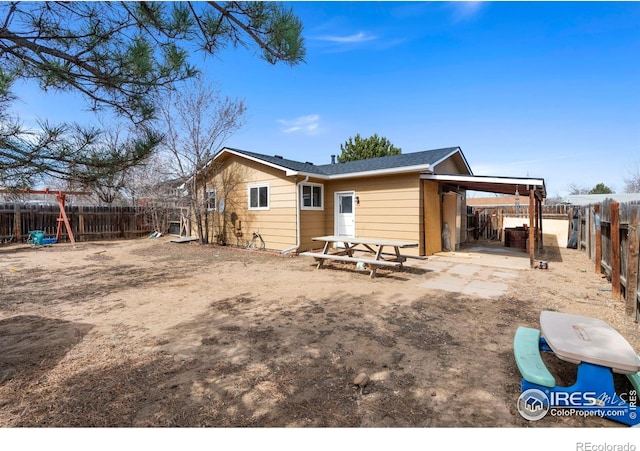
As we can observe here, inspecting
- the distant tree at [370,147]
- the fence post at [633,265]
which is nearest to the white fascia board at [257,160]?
the fence post at [633,265]

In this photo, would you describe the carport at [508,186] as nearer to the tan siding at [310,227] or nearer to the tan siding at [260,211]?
the tan siding at [310,227]

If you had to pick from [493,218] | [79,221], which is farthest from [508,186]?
[79,221]

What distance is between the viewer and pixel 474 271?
6.77 metres

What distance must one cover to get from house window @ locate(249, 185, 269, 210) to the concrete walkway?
5.52 m

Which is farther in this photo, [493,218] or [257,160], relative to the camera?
[493,218]

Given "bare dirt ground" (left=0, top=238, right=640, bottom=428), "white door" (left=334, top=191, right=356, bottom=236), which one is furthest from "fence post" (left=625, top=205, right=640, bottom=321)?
"white door" (left=334, top=191, right=356, bottom=236)

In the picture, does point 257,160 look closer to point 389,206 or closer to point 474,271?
point 389,206

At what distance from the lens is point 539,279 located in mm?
5977

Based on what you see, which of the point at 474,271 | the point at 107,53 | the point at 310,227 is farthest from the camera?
the point at 310,227

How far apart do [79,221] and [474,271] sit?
16270mm

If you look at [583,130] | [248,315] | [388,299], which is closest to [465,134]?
[583,130]

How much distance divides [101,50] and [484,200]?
162ft

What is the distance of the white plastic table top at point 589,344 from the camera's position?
187cm

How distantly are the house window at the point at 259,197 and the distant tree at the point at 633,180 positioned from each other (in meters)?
37.1
